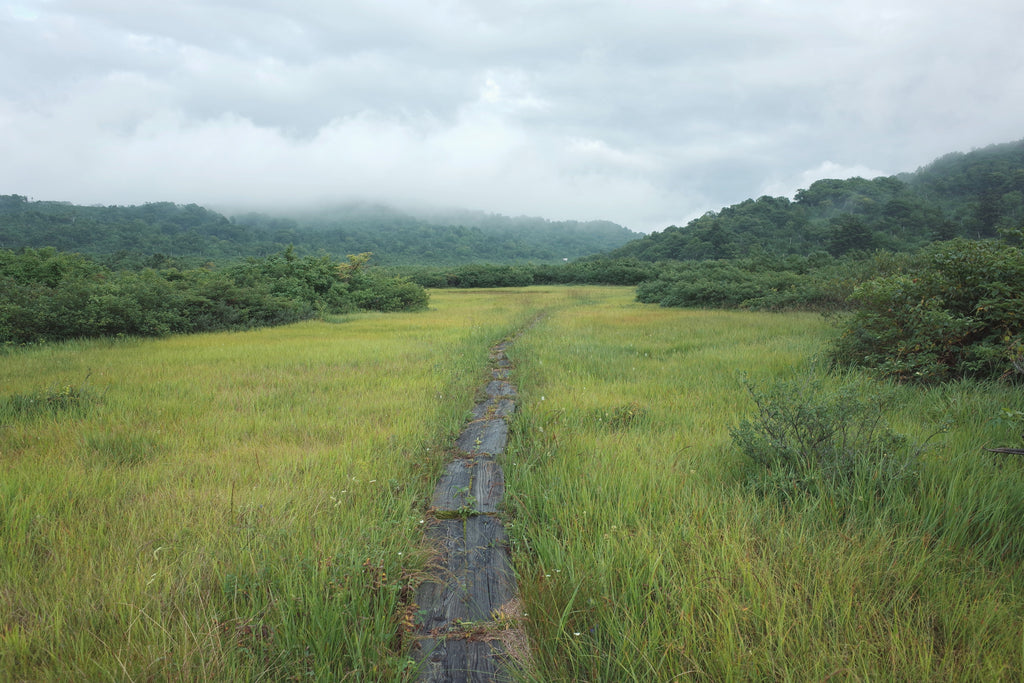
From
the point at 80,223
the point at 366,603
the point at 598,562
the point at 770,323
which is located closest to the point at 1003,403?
the point at 598,562

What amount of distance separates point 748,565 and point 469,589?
4.71 ft

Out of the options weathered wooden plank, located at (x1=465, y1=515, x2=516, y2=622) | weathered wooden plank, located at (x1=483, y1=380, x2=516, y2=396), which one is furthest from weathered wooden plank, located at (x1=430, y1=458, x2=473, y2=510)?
weathered wooden plank, located at (x1=483, y1=380, x2=516, y2=396)

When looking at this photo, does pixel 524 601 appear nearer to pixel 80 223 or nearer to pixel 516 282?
pixel 516 282

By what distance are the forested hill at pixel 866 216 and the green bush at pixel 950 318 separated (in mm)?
29655

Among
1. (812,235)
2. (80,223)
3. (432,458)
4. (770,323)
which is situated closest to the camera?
(432,458)

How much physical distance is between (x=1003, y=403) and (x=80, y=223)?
106m

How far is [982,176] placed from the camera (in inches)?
2373

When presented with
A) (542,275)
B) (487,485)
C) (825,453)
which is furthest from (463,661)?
(542,275)

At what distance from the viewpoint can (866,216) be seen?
52438 millimetres

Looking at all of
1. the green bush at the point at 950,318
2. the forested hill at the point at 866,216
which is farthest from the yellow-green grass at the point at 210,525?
the forested hill at the point at 866,216

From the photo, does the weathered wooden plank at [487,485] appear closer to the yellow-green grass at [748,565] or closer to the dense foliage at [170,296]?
the yellow-green grass at [748,565]

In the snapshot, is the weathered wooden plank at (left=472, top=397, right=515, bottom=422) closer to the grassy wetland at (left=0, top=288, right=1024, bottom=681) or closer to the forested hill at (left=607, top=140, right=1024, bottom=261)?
the grassy wetland at (left=0, top=288, right=1024, bottom=681)

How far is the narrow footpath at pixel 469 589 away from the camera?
2141 mm

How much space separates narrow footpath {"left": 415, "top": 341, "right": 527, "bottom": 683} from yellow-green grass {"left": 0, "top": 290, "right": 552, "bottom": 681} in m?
0.14
